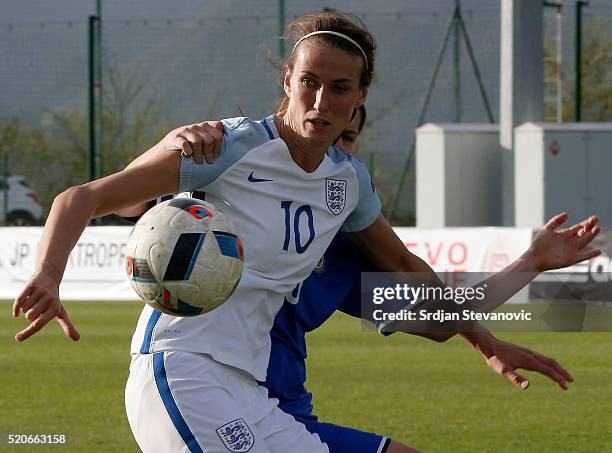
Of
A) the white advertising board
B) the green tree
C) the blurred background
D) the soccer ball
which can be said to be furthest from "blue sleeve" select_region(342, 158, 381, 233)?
the green tree

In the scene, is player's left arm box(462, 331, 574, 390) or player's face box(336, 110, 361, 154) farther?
player's face box(336, 110, 361, 154)

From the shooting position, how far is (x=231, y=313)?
3.80 metres

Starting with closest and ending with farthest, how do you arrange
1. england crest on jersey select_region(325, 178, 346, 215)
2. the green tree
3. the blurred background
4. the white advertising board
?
1. england crest on jersey select_region(325, 178, 346, 215)
2. the white advertising board
3. the blurred background
4. the green tree

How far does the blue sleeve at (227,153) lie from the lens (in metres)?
3.74

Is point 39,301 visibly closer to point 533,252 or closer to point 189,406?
point 189,406

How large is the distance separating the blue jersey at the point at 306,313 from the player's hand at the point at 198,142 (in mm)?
656

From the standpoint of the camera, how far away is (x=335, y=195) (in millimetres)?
4152

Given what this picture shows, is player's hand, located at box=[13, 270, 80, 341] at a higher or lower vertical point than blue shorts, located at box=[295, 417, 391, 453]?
higher

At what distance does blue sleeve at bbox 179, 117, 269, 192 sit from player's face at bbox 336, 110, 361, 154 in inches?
30.0

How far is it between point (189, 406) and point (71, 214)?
0.65m

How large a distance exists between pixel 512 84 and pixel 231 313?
20699mm

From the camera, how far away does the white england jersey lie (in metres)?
3.75

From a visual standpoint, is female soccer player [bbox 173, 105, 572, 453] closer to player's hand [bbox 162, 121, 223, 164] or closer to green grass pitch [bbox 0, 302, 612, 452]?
→ player's hand [bbox 162, 121, 223, 164]

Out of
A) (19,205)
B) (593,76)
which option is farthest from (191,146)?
(593,76)
